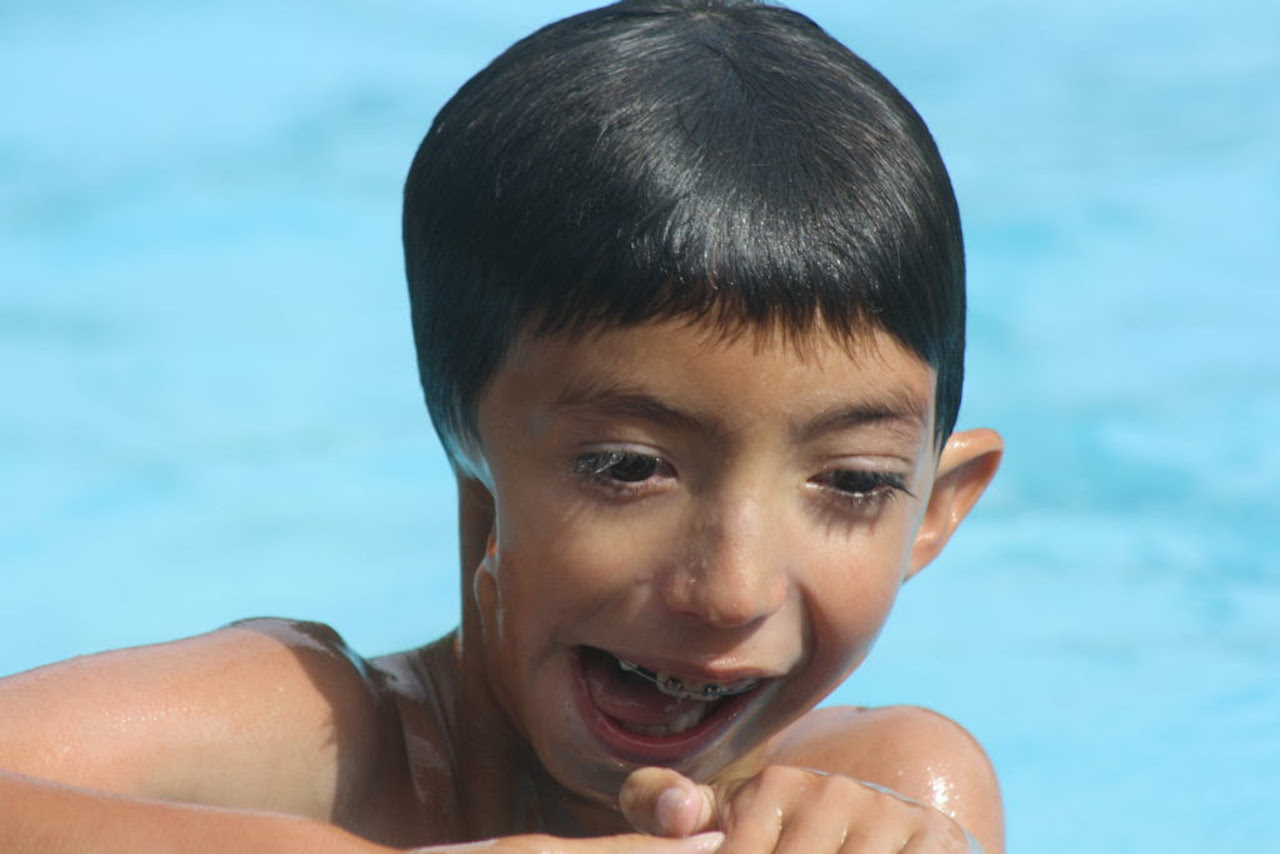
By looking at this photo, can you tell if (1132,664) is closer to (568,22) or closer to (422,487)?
(422,487)

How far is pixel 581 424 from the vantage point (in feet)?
8.68

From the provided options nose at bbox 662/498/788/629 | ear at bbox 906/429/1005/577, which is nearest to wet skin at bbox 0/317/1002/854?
nose at bbox 662/498/788/629

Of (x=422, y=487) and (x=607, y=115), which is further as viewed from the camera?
(x=422, y=487)

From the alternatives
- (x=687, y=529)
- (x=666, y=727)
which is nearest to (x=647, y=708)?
(x=666, y=727)

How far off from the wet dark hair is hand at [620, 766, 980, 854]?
584 mm

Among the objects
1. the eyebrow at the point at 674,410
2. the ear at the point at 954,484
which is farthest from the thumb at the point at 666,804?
the ear at the point at 954,484

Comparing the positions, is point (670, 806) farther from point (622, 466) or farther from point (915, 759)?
point (915, 759)

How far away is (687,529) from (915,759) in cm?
92

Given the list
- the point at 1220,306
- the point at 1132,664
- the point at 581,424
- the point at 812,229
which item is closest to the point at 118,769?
the point at 581,424

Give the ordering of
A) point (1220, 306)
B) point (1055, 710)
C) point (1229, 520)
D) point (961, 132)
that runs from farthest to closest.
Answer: point (961, 132) → point (1220, 306) → point (1229, 520) → point (1055, 710)

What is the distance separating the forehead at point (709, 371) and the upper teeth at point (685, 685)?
369mm

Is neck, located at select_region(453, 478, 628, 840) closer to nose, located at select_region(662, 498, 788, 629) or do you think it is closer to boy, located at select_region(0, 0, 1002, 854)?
boy, located at select_region(0, 0, 1002, 854)

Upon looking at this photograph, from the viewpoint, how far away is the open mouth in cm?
274

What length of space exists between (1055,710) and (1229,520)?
4.15 feet
